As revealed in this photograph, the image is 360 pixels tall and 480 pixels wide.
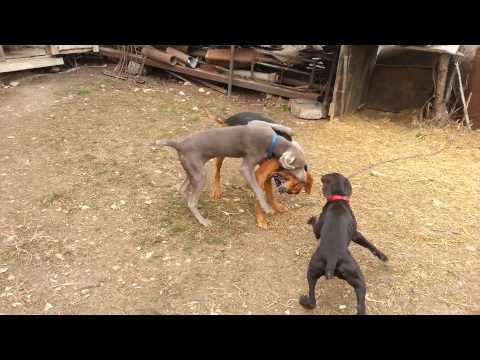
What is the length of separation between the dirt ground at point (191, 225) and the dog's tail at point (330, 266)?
0.62m

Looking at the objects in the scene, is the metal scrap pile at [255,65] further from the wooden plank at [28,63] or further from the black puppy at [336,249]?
the black puppy at [336,249]

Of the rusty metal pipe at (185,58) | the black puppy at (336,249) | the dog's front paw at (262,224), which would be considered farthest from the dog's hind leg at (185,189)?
the rusty metal pipe at (185,58)

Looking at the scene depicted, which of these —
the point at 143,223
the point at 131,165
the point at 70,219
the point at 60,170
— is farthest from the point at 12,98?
the point at 143,223

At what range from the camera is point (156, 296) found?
4168 millimetres

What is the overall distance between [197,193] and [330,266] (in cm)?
203

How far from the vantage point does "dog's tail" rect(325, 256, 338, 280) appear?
366 cm

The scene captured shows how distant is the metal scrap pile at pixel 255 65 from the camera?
9.39 m

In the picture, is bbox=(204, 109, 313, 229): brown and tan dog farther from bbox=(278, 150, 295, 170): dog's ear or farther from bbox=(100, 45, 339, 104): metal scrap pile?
bbox=(100, 45, 339, 104): metal scrap pile

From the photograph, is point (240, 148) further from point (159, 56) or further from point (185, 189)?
point (159, 56)

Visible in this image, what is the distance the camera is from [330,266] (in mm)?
3662

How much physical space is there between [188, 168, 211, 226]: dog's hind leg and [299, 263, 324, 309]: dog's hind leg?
1686 millimetres

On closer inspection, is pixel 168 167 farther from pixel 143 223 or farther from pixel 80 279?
pixel 80 279

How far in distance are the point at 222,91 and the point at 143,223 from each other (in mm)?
5478

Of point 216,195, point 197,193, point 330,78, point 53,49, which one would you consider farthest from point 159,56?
point 197,193
